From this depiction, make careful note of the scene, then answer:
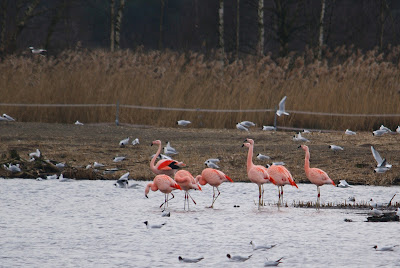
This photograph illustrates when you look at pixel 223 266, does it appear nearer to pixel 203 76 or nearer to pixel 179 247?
pixel 179 247

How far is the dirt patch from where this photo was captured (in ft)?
41.1

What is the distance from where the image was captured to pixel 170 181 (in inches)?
A: 363

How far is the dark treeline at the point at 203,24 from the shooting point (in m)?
31.3

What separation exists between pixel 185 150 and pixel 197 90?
19.9 feet

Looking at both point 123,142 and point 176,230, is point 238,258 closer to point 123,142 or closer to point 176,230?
point 176,230

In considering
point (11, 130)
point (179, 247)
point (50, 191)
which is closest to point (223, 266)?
point (179, 247)

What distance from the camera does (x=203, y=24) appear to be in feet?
155

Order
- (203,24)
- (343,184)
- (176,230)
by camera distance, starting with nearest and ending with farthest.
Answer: (176,230)
(343,184)
(203,24)

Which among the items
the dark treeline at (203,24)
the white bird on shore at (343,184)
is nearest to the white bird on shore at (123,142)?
the white bird on shore at (343,184)

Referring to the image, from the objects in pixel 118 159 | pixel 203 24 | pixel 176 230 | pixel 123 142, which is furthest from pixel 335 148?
pixel 203 24

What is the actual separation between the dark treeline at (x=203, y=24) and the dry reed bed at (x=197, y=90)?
1428 millimetres

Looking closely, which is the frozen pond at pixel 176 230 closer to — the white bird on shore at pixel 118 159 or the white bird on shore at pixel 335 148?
the white bird on shore at pixel 118 159

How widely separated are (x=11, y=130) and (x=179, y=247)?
37.2 feet

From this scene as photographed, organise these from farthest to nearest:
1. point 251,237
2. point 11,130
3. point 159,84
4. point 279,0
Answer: point 279,0 → point 159,84 → point 11,130 → point 251,237
